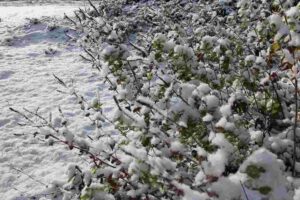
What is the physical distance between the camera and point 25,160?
18.4 feet

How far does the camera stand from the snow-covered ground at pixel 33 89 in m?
5.27

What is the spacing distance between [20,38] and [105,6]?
8.82 ft

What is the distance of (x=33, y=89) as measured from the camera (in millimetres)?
8070

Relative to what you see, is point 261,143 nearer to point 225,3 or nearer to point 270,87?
point 270,87

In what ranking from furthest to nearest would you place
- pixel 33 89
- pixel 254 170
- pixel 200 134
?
pixel 33 89, pixel 200 134, pixel 254 170

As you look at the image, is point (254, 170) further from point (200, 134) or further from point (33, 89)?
point (33, 89)

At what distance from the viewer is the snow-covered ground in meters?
5.27

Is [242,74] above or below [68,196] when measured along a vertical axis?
above

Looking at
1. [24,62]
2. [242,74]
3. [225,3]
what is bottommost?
[24,62]

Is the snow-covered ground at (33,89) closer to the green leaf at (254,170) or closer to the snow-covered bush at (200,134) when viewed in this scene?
the snow-covered bush at (200,134)

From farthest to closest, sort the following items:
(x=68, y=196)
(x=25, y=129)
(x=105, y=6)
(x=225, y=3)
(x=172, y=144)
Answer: (x=105, y=6) < (x=225, y=3) < (x=25, y=129) < (x=68, y=196) < (x=172, y=144)

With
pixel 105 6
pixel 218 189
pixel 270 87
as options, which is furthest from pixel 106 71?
pixel 105 6

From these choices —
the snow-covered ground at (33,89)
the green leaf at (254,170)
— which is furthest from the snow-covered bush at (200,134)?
the snow-covered ground at (33,89)

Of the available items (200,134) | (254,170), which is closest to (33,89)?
(200,134)
